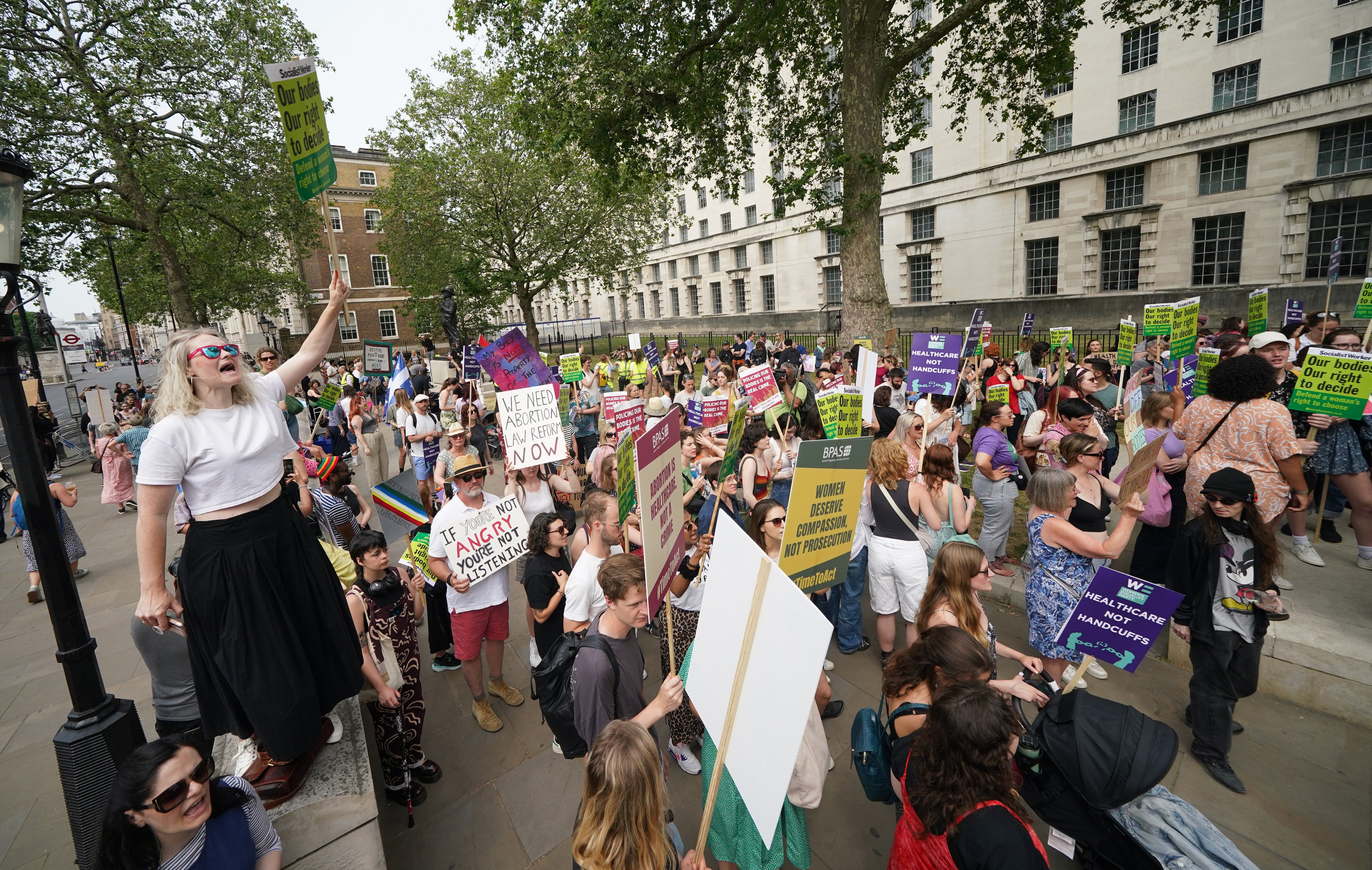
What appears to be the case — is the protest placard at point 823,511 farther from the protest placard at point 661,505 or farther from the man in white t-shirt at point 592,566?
the man in white t-shirt at point 592,566

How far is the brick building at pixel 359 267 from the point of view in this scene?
4775 cm

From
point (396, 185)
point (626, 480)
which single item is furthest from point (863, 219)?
point (396, 185)

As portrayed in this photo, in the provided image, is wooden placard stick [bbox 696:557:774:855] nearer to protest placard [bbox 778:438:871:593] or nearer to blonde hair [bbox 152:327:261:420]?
protest placard [bbox 778:438:871:593]

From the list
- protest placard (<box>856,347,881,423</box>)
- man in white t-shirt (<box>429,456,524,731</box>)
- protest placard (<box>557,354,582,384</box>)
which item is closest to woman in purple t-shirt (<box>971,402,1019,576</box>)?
protest placard (<box>856,347,881,423</box>)

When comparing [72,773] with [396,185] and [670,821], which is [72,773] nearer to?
[670,821]

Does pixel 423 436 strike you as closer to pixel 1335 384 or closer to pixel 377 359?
pixel 377 359

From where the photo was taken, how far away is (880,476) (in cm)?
462

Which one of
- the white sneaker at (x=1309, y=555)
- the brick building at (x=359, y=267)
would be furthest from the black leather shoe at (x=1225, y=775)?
the brick building at (x=359, y=267)

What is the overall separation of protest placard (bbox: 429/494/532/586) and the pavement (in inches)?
52.6

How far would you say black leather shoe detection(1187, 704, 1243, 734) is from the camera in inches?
150

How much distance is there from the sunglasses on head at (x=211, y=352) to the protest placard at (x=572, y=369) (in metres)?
9.32

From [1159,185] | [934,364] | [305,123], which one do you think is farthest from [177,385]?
[1159,185]

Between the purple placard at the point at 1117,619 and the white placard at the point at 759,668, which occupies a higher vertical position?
the white placard at the point at 759,668

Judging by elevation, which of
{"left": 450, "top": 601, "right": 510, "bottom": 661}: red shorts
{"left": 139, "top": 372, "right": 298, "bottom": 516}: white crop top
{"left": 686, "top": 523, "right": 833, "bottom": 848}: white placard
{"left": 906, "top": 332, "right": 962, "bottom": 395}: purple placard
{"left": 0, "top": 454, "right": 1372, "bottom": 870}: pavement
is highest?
{"left": 139, "top": 372, "right": 298, "bottom": 516}: white crop top
